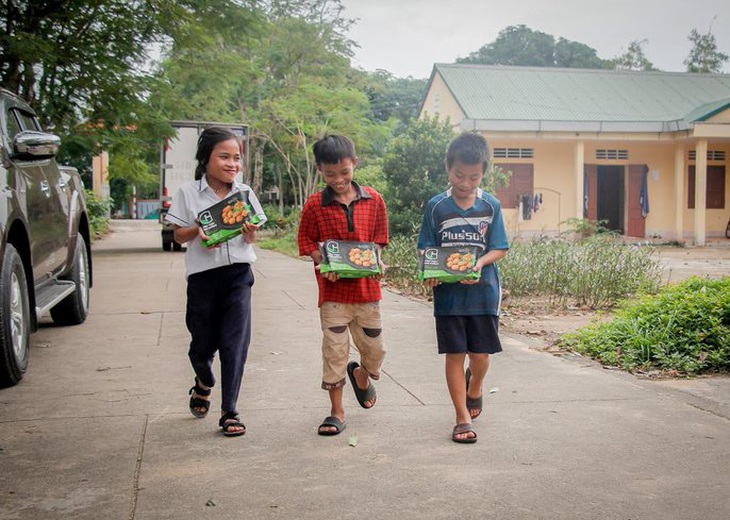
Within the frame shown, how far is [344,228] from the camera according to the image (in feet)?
15.2

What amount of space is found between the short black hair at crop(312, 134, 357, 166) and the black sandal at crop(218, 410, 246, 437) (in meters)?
1.40

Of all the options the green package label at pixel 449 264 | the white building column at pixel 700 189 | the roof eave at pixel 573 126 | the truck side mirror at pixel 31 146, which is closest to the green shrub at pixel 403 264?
the truck side mirror at pixel 31 146

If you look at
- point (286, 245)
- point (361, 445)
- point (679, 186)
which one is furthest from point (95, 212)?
point (361, 445)

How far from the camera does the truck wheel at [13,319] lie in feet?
17.4

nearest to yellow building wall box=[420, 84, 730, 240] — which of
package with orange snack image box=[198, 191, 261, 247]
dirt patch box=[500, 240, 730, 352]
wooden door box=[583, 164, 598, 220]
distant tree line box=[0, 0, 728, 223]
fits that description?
wooden door box=[583, 164, 598, 220]

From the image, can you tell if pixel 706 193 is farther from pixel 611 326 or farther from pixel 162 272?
pixel 611 326

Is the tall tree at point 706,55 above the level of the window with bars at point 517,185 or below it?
above

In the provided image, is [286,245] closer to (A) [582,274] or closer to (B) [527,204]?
(B) [527,204]

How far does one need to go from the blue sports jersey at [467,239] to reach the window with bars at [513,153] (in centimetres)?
1989

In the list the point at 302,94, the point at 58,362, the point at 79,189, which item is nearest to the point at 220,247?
the point at 58,362

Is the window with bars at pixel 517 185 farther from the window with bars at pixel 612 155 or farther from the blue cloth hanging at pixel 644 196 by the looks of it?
the blue cloth hanging at pixel 644 196

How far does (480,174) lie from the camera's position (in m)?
4.55

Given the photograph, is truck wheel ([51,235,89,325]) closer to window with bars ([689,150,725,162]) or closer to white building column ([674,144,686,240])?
white building column ([674,144,686,240])

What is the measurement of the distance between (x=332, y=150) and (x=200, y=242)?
869 millimetres
